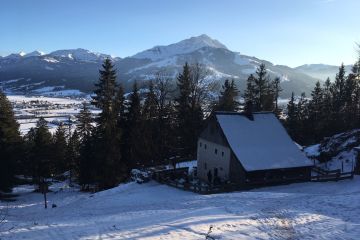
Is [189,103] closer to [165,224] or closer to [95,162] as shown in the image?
[95,162]

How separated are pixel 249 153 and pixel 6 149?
2707 centimetres

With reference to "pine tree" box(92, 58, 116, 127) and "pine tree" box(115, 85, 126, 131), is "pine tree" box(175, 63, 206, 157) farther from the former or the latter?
"pine tree" box(92, 58, 116, 127)

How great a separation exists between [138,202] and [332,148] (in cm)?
2642

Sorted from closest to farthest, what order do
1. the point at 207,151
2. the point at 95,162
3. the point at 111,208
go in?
the point at 111,208
the point at 207,151
the point at 95,162

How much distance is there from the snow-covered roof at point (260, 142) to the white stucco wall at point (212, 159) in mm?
1643

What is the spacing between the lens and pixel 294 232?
18.8 m

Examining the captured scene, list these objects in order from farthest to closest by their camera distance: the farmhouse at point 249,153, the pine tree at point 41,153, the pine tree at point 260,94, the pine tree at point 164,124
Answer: the pine tree at point 260,94 < the pine tree at point 164,124 < the pine tree at point 41,153 < the farmhouse at point 249,153

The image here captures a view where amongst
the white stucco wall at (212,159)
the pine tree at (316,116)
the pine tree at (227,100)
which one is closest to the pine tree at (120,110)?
the white stucco wall at (212,159)

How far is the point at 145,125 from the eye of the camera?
52.1 meters

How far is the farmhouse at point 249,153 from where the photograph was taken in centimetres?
3794

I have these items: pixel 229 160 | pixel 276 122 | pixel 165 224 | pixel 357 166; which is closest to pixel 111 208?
pixel 165 224

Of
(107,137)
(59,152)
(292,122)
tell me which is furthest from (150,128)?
(292,122)

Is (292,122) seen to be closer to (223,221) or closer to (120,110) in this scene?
(120,110)

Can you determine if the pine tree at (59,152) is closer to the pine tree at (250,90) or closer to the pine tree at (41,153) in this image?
the pine tree at (41,153)
